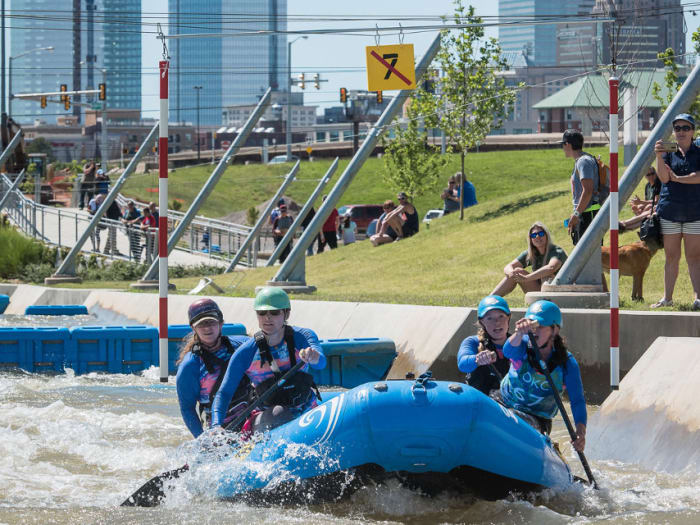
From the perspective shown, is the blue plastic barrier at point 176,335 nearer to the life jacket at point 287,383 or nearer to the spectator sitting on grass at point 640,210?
the spectator sitting on grass at point 640,210

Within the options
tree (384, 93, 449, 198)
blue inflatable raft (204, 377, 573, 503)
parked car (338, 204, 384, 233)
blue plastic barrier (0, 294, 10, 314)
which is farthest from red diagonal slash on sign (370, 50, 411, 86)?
parked car (338, 204, 384, 233)

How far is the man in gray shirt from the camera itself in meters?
13.3

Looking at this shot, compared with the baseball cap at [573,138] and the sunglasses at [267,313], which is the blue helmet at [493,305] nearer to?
the sunglasses at [267,313]

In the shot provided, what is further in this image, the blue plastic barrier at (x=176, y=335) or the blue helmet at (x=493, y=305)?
the blue plastic barrier at (x=176, y=335)

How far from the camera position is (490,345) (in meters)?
8.58

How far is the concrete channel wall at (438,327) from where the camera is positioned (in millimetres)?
11430

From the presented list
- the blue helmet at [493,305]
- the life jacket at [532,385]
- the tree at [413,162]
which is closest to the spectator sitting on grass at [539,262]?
the blue helmet at [493,305]

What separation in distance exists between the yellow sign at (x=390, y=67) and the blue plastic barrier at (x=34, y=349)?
602 centimetres

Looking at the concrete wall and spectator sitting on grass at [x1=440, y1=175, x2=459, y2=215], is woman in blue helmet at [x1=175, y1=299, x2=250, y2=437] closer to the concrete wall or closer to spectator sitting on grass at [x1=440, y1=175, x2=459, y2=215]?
the concrete wall

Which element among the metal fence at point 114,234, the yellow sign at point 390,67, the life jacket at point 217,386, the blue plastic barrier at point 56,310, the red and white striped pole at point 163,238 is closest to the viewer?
the life jacket at point 217,386

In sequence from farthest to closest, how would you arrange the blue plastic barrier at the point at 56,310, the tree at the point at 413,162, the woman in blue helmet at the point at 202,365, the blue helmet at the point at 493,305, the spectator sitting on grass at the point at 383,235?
the tree at the point at 413,162, the spectator sitting on grass at the point at 383,235, the blue plastic barrier at the point at 56,310, the woman in blue helmet at the point at 202,365, the blue helmet at the point at 493,305

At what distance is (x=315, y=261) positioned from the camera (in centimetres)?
2698

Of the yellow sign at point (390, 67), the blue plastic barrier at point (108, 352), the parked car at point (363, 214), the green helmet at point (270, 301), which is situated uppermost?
the yellow sign at point (390, 67)

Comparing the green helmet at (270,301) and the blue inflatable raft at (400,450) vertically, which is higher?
the green helmet at (270,301)
